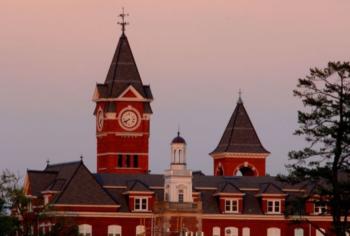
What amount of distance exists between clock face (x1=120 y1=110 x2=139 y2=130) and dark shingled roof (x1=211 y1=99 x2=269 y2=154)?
23.7 ft

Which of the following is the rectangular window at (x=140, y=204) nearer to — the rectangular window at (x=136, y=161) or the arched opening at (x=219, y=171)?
the arched opening at (x=219, y=171)

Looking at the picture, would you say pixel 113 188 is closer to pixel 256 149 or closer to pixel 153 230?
pixel 153 230

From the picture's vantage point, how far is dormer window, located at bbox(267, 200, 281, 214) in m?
176

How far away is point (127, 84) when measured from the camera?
19338 cm

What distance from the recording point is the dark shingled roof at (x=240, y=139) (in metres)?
192

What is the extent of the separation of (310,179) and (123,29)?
282 feet

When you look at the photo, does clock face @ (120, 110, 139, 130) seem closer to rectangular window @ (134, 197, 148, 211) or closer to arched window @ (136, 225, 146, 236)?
rectangular window @ (134, 197, 148, 211)

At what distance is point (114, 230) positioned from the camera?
6752 inches

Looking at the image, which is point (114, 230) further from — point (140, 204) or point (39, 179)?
point (39, 179)

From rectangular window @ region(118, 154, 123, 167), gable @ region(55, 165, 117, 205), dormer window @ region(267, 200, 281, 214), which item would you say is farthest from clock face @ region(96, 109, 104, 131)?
dormer window @ region(267, 200, 281, 214)

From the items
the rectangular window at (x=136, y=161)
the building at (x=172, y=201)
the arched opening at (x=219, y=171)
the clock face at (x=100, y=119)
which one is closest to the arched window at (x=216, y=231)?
the building at (x=172, y=201)

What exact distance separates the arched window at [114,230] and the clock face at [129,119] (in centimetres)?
2356

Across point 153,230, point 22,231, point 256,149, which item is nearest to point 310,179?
point 22,231

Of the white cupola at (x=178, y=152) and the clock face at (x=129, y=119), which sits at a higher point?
the clock face at (x=129, y=119)
